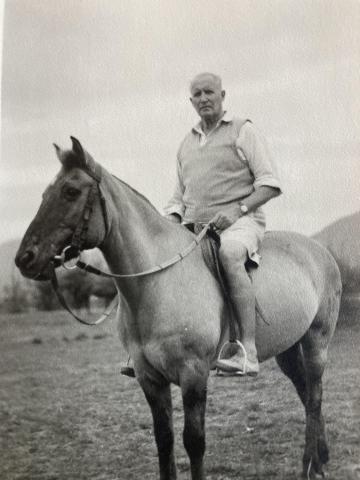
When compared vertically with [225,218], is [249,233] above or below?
below

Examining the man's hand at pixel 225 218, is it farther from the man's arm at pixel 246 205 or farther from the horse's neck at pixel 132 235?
the horse's neck at pixel 132 235

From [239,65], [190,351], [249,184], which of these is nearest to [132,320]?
[190,351]

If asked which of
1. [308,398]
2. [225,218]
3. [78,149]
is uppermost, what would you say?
[78,149]

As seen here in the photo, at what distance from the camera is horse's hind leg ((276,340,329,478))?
462 cm

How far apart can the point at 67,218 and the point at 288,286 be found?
1849 millimetres

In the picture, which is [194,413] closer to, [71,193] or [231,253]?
[231,253]

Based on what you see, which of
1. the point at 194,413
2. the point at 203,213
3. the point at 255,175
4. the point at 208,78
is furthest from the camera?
the point at 203,213

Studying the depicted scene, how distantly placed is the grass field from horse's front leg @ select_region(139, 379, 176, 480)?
23.7 inches

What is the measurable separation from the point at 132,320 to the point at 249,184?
1352 millimetres

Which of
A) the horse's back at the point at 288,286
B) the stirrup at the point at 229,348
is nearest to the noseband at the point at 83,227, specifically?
the stirrup at the point at 229,348

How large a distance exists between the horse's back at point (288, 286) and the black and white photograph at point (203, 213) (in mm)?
16

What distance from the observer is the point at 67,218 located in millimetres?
3443

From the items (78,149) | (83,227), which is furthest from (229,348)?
(78,149)

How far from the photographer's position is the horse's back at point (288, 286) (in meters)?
4.26
